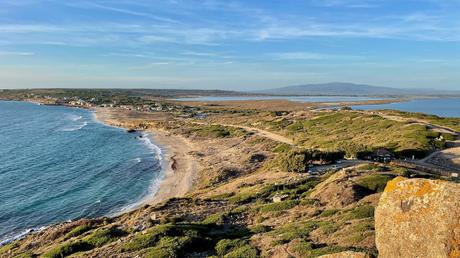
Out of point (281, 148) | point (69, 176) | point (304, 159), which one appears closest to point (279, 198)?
point (304, 159)

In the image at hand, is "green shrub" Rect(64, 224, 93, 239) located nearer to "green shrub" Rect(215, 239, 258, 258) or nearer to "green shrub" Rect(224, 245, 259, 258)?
"green shrub" Rect(215, 239, 258, 258)

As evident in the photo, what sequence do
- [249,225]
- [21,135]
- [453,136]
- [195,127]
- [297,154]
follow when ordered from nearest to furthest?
[249,225]
[297,154]
[453,136]
[21,135]
[195,127]

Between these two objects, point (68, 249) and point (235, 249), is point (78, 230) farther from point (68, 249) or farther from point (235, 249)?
point (235, 249)

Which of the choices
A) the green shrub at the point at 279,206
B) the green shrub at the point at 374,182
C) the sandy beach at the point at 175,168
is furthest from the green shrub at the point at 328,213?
the sandy beach at the point at 175,168

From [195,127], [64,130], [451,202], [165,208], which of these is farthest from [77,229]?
[64,130]

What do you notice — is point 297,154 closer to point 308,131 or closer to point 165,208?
point 165,208

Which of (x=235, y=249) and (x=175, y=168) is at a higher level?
(x=235, y=249)
